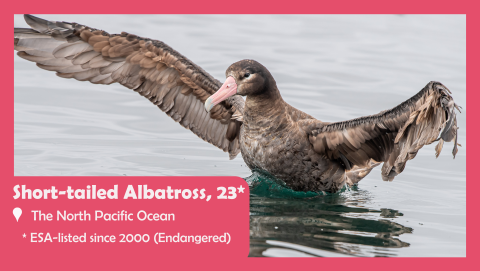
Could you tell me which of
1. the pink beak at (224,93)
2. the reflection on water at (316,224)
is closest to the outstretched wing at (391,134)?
the reflection on water at (316,224)

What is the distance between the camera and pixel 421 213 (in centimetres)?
803

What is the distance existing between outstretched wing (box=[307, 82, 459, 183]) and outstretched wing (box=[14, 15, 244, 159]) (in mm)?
1505

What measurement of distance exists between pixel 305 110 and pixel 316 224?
5596 mm

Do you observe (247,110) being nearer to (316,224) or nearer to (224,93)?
(224,93)

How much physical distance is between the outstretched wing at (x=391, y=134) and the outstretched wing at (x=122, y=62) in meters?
1.50

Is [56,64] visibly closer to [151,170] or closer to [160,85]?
[160,85]

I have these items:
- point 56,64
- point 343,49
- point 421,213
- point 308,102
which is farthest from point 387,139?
point 343,49

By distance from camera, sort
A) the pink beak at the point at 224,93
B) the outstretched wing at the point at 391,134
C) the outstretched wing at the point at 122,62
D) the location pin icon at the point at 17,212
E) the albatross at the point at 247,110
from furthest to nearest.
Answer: the outstretched wing at the point at 122,62 < the pink beak at the point at 224,93 < the albatross at the point at 247,110 < the outstretched wing at the point at 391,134 < the location pin icon at the point at 17,212

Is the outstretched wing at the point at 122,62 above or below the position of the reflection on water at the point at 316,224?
above

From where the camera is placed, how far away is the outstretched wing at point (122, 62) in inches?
329

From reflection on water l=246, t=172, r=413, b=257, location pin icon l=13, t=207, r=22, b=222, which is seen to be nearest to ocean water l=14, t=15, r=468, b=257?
reflection on water l=246, t=172, r=413, b=257

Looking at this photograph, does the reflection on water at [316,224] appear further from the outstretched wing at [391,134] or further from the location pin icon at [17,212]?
the location pin icon at [17,212]

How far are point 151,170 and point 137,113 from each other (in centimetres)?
306

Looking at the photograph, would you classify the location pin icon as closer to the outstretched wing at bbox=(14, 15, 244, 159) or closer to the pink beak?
the pink beak
